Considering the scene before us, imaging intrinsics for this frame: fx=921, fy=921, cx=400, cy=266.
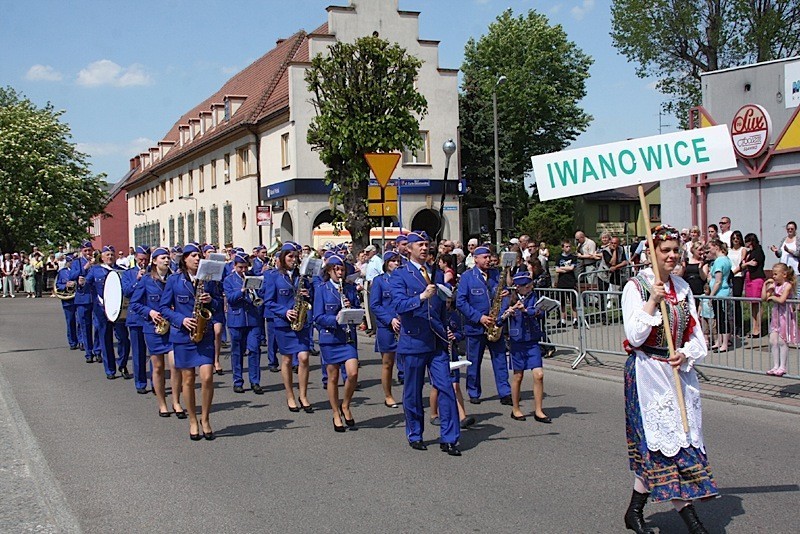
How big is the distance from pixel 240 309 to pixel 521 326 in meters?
4.79

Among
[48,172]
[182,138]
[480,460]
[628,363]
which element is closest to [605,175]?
[628,363]

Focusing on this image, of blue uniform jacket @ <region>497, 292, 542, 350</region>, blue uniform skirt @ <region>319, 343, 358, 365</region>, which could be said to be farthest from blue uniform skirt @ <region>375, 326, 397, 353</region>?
blue uniform jacket @ <region>497, 292, 542, 350</region>

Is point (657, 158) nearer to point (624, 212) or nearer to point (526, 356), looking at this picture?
point (526, 356)

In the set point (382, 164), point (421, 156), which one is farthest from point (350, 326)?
point (421, 156)

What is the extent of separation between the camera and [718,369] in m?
12.5

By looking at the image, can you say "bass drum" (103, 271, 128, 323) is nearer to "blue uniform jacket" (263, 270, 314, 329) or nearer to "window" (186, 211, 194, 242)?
"blue uniform jacket" (263, 270, 314, 329)

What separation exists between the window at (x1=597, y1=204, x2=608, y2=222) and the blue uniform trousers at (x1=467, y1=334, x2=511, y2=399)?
6787cm

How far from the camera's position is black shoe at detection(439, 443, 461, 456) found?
8148 millimetres

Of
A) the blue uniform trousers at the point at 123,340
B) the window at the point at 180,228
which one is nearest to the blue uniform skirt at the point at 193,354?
the blue uniform trousers at the point at 123,340

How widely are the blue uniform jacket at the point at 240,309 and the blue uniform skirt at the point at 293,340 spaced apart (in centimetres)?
233

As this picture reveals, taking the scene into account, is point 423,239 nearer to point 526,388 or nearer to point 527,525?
point 527,525

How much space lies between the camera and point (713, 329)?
12.3 metres

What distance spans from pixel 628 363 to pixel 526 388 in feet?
20.7

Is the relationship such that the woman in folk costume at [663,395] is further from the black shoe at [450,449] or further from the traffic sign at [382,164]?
the traffic sign at [382,164]
